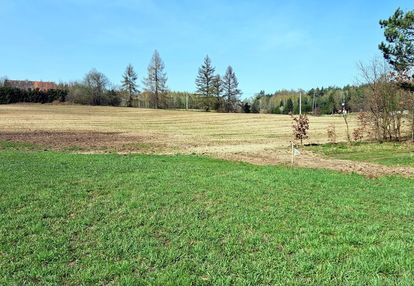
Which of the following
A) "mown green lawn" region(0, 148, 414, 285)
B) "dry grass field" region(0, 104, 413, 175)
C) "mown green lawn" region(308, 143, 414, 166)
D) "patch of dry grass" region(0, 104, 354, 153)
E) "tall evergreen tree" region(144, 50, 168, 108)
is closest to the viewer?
"mown green lawn" region(0, 148, 414, 285)

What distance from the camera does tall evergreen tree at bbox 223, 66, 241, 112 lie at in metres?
79.4

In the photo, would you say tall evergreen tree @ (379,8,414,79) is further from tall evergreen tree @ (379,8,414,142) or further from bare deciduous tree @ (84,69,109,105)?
bare deciduous tree @ (84,69,109,105)

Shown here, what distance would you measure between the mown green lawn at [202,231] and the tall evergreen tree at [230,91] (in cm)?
6991

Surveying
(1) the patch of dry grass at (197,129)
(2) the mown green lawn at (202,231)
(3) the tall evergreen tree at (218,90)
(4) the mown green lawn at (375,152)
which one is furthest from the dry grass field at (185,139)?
(3) the tall evergreen tree at (218,90)

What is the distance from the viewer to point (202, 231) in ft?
18.3

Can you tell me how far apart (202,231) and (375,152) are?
16752 millimetres

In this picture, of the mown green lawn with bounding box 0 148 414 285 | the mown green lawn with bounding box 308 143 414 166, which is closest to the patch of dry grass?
the mown green lawn with bounding box 308 143 414 166

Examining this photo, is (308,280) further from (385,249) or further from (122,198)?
(122,198)

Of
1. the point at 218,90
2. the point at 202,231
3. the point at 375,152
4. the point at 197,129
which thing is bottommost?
the point at 375,152

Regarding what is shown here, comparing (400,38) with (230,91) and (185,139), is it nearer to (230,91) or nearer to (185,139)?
(185,139)

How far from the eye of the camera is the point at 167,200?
754 centimetres

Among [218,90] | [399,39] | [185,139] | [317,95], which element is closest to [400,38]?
[399,39]

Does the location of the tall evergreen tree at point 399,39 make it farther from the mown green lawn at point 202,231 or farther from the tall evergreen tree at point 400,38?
the mown green lawn at point 202,231

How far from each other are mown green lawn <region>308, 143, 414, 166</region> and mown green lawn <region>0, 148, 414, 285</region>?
6657 mm
